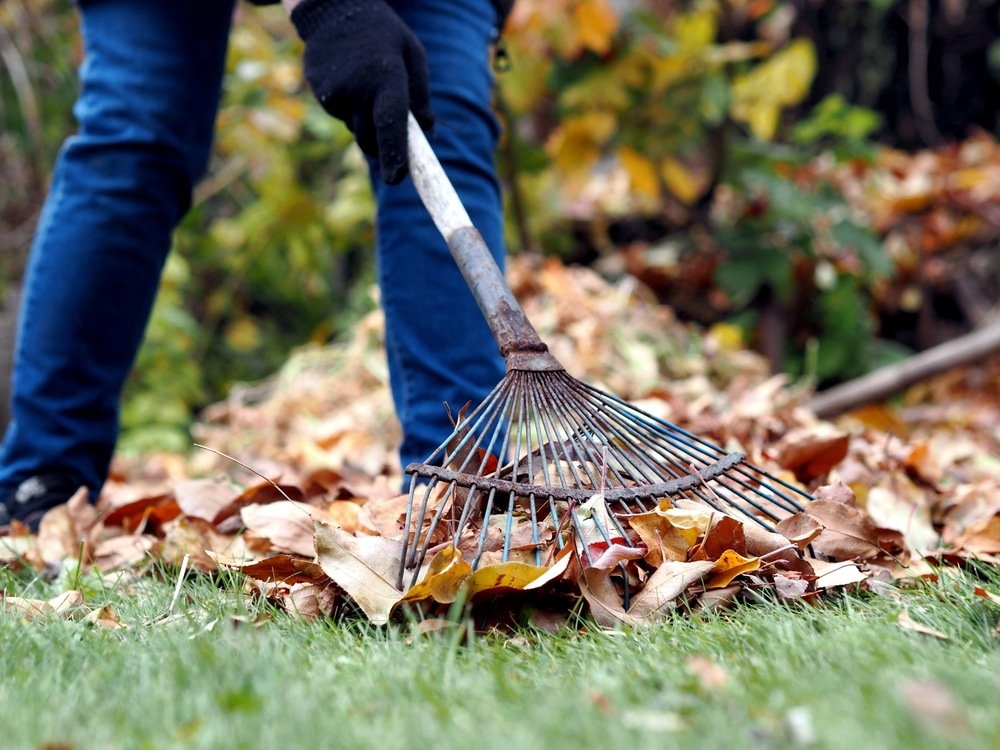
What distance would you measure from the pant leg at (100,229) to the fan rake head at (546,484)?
81 cm

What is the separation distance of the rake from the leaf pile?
0.09ft

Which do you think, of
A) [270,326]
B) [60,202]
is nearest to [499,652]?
[60,202]

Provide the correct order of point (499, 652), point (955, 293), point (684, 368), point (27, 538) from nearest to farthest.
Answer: point (499, 652) → point (27, 538) → point (684, 368) → point (955, 293)

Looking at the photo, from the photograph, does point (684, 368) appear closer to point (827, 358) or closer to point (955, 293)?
point (827, 358)

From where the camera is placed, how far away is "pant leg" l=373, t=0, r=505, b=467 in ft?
5.56

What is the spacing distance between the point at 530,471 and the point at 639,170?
2851 millimetres

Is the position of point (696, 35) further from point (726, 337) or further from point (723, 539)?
point (723, 539)

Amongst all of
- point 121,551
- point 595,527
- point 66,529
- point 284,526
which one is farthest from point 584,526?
point 66,529

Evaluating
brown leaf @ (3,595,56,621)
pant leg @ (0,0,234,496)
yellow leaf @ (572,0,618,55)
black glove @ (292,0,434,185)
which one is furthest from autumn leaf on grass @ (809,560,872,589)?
yellow leaf @ (572,0,618,55)

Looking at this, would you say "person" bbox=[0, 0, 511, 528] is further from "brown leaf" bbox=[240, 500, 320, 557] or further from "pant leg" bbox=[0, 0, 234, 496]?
"brown leaf" bbox=[240, 500, 320, 557]

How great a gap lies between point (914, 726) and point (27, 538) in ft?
5.00

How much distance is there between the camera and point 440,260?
67.1 inches

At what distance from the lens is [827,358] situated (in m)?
4.07

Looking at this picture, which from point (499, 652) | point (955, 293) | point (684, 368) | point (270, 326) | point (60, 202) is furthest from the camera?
point (270, 326)
